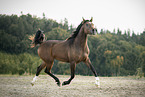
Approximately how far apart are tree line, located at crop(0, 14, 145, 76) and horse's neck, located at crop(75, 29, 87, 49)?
522 inches

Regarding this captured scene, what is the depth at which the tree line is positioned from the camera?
20.2 metres

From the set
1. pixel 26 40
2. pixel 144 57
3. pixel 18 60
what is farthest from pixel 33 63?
pixel 144 57

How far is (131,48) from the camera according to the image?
113 ft

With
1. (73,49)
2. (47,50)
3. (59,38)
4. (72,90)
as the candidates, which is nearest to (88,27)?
(73,49)

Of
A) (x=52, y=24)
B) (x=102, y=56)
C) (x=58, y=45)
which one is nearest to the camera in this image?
(x=58, y=45)

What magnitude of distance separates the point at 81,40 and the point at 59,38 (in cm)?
2447

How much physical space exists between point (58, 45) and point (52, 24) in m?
29.2

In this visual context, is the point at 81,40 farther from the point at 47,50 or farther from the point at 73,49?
the point at 47,50

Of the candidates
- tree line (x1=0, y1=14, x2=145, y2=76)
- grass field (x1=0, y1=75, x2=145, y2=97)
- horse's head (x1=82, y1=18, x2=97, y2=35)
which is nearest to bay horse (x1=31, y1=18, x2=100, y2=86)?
horse's head (x1=82, y1=18, x2=97, y2=35)

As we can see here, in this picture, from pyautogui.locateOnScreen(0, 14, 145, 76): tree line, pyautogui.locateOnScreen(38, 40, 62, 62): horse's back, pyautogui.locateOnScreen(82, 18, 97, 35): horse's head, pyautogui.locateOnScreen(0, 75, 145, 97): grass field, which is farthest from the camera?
pyautogui.locateOnScreen(0, 14, 145, 76): tree line

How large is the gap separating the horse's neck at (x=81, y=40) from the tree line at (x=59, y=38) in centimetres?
1327

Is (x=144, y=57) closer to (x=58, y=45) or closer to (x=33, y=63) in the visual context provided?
(x=33, y=63)

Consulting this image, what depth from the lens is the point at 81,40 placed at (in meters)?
7.00

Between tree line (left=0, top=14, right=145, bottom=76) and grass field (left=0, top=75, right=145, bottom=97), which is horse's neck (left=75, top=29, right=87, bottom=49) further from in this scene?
tree line (left=0, top=14, right=145, bottom=76)
